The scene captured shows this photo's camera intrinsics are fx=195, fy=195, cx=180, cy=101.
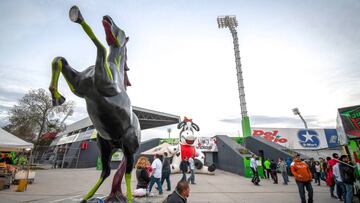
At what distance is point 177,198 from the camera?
2176mm

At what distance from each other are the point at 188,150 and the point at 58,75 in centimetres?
1152

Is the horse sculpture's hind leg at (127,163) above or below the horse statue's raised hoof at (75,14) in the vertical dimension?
below

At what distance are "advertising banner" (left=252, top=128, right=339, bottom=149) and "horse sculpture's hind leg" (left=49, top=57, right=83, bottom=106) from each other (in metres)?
21.7

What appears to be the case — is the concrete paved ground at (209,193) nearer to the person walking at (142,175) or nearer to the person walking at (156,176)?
the person walking at (156,176)

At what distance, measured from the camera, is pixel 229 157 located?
50.1 ft

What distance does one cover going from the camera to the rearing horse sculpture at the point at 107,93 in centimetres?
246

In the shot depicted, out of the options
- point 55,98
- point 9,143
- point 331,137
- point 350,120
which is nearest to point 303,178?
point 350,120

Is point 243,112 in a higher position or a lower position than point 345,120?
higher

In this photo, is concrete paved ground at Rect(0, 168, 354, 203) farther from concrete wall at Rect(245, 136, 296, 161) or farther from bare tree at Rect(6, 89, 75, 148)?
bare tree at Rect(6, 89, 75, 148)

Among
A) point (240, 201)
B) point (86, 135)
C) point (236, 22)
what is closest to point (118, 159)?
point (86, 135)

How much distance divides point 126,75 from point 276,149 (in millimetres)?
14385

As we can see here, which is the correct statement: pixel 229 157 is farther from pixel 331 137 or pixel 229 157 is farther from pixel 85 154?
pixel 85 154

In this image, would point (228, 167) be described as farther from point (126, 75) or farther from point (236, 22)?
point (236, 22)

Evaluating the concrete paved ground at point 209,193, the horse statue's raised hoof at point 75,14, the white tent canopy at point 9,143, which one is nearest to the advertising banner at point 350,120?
the concrete paved ground at point 209,193
